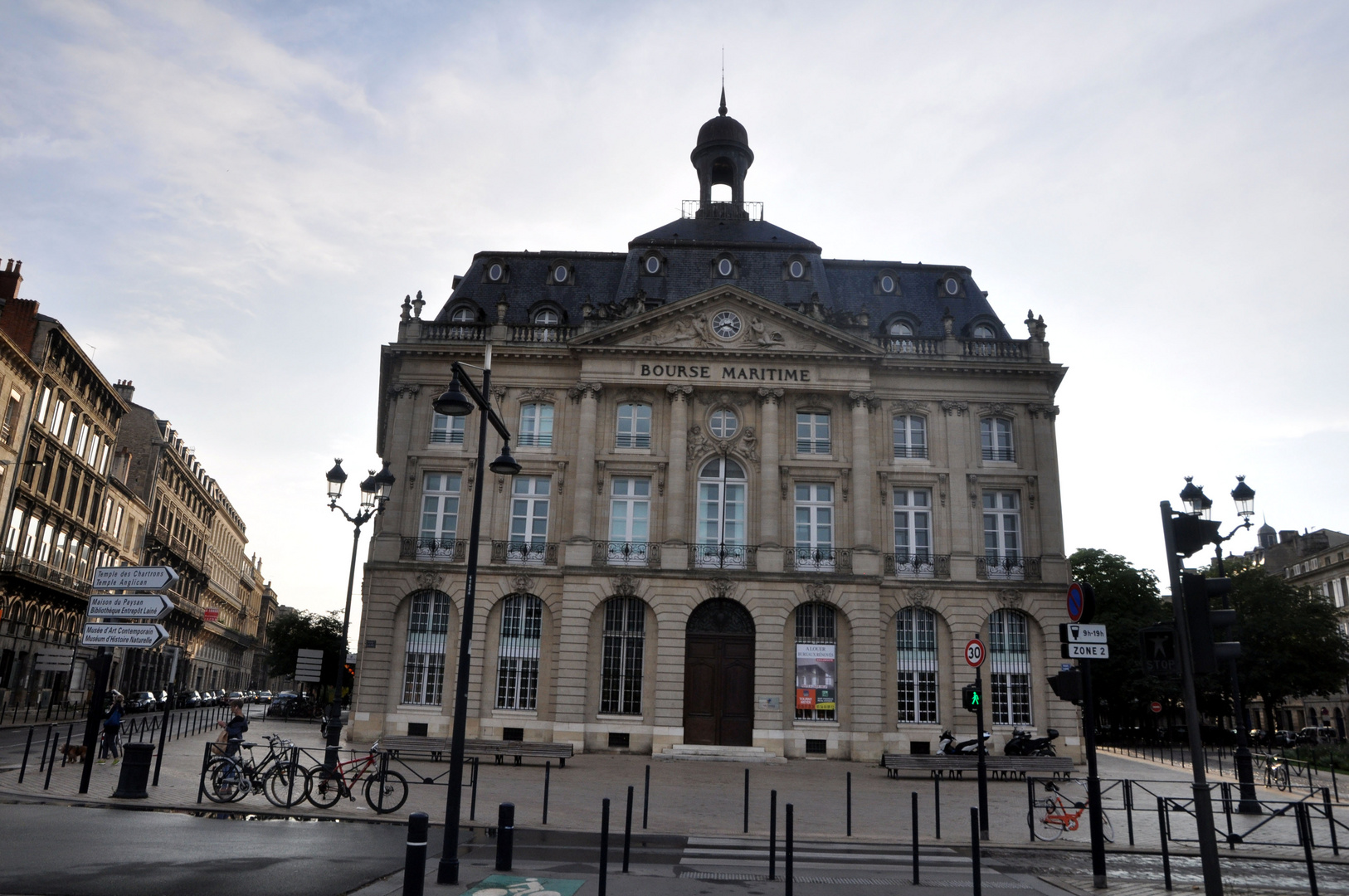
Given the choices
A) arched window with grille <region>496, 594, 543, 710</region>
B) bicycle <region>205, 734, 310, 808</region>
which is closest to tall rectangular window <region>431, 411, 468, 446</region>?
arched window with grille <region>496, 594, 543, 710</region>

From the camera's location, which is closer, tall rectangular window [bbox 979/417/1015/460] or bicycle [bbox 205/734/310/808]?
bicycle [bbox 205/734/310/808]

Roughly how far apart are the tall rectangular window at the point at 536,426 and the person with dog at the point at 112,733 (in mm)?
17572

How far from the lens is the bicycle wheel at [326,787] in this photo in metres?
16.5

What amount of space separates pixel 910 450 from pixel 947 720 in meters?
10.6

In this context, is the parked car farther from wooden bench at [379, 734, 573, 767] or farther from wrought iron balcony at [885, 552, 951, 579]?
wrought iron balcony at [885, 552, 951, 579]

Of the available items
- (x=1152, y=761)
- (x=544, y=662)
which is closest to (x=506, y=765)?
(x=544, y=662)

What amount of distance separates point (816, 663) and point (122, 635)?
78.2 ft

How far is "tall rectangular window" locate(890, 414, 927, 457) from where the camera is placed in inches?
1503

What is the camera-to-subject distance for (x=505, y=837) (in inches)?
415

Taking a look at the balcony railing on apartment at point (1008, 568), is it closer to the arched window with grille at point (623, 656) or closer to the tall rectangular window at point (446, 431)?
the arched window with grille at point (623, 656)

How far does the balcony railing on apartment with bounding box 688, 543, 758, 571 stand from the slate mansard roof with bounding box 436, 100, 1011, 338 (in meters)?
10.2

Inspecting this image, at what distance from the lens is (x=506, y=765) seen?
1079 inches

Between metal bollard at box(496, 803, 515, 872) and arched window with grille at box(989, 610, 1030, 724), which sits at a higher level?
arched window with grille at box(989, 610, 1030, 724)

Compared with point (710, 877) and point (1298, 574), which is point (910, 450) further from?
point (1298, 574)
